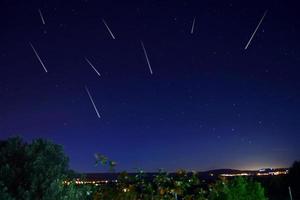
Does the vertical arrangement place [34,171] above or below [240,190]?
below

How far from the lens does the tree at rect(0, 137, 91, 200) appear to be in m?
6.08

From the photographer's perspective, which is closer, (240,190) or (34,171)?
(34,171)

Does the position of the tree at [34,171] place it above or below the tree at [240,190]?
below

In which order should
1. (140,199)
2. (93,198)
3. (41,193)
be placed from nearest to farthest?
(41,193), (93,198), (140,199)

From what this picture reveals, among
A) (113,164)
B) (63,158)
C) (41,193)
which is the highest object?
(113,164)

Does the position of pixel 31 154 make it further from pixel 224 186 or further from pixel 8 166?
pixel 224 186

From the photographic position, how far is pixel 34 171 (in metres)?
6.26

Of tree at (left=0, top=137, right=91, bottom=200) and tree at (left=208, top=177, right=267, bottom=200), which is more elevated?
tree at (left=208, top=177, right=267, bottom=200)

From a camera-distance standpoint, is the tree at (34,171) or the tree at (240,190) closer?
the tree at (34,171)

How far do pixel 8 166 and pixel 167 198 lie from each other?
6.86 m

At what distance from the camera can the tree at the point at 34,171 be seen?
20.0ft

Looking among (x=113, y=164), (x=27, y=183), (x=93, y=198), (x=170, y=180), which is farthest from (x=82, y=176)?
(x=170, y=180)

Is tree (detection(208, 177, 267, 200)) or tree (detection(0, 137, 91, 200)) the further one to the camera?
tree (detection(208, 177, 267, 200))

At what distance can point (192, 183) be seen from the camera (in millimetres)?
13062
